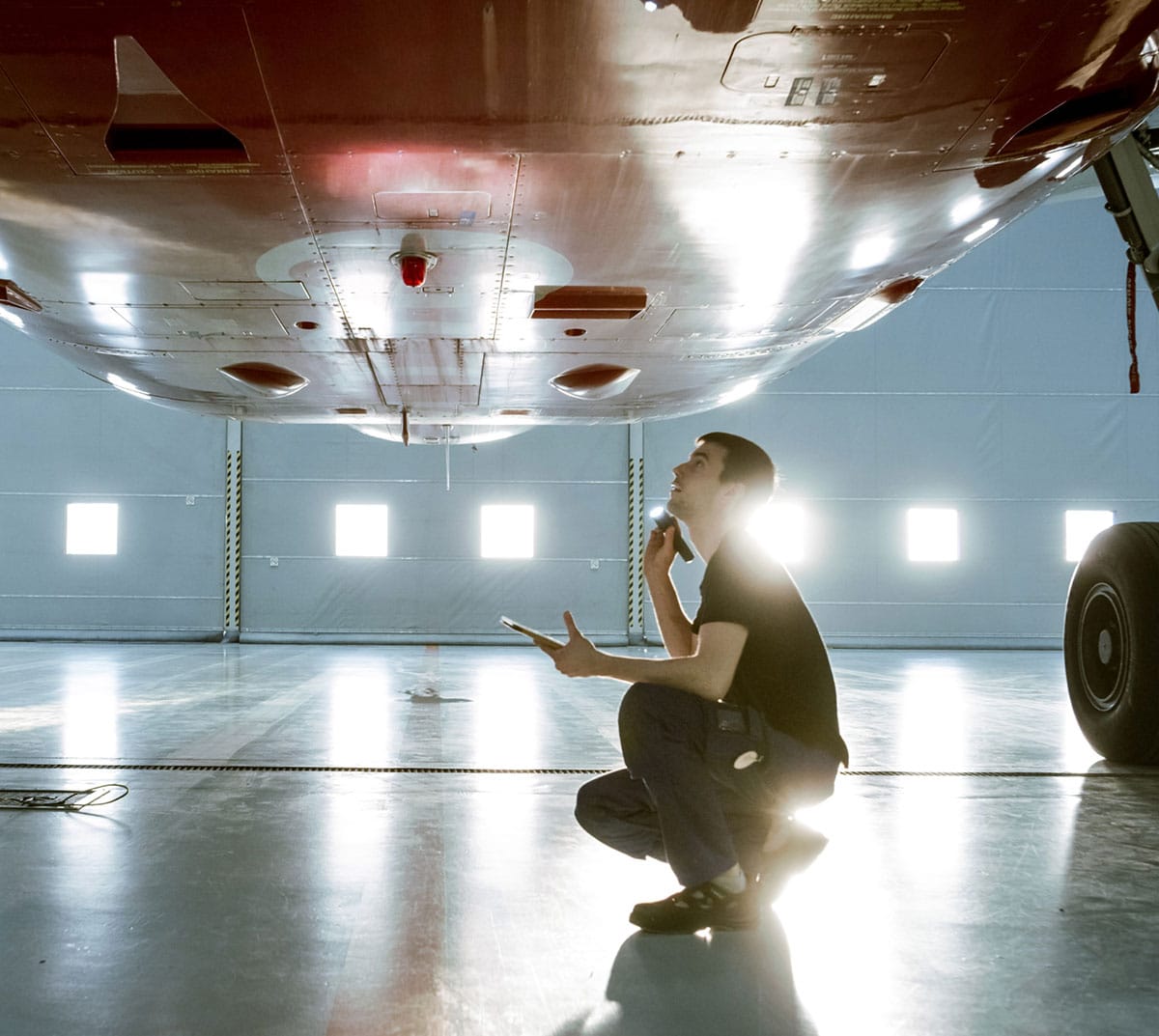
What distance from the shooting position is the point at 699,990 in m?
2.13

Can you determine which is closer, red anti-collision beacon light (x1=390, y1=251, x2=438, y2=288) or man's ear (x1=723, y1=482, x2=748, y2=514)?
man's ear (x1=723, y1=482, x2=748, y2=514)

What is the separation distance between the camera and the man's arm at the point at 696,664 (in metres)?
2.30

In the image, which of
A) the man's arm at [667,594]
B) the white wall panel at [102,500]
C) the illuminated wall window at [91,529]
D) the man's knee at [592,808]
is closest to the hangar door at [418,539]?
the white wall panel at [102,500]

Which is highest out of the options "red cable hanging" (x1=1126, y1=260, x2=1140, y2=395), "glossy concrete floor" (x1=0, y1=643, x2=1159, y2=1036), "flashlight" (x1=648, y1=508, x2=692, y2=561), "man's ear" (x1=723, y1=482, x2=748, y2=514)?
"red cable hanging" (x1=1126, y1=260, x2=1140, y2=395)

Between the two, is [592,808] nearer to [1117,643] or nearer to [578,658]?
[578,658]

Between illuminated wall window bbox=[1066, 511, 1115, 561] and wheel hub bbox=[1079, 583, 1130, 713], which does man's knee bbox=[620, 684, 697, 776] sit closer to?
wheel hub bbox=[1079, 583, 1130, 713]

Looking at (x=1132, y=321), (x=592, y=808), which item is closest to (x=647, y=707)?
(x=592, y=808)

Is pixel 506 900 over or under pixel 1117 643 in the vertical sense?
under

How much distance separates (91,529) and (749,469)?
15.6 m

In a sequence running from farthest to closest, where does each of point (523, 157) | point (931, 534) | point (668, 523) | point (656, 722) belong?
point (931, 534) < point (523, 157) < point (668, 523) < point (656, 722)

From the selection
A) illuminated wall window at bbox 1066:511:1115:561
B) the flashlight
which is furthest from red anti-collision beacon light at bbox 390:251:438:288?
illuminated wall window at bbox 1066:511:1115:561

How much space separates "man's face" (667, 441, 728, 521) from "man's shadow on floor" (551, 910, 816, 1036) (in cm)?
114

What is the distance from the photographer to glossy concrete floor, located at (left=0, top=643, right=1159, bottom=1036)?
2061 millimetres

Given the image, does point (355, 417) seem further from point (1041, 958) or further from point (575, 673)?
point (1041, 958)
